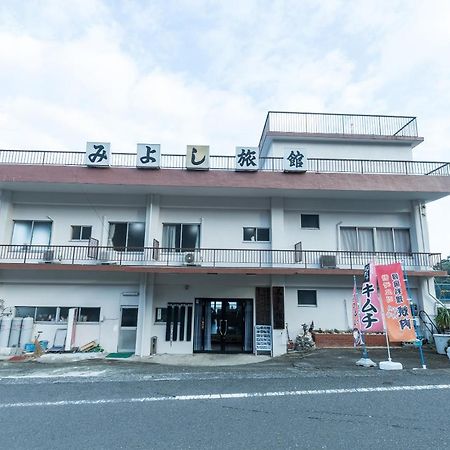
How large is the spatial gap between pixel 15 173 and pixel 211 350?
10.4 meters

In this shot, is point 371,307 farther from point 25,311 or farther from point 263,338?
point 25,311

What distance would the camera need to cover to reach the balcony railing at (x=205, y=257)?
13258 millimetres

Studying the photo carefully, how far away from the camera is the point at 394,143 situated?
16172 mm

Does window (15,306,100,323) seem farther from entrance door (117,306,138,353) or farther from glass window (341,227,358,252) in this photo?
glass window (341,227,358,252)

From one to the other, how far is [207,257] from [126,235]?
142 inches

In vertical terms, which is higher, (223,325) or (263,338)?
(223,325)

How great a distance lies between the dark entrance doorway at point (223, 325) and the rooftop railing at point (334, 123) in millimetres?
8755

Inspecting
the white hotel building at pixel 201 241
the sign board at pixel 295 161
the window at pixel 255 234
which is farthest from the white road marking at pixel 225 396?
the sign board at pixel 295 161

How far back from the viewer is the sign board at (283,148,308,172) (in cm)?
1327

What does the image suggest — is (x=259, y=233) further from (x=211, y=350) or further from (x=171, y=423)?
(x=171, y=423)

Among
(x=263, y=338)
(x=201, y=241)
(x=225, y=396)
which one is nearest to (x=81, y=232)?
(x=201, y=241)

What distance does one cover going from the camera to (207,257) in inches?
534

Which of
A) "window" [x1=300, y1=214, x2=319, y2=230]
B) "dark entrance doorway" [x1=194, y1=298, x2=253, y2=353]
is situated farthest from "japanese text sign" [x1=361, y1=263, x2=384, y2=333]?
"dark entrance doorway" [x1=194, y1=298, x2=253, y2=353]

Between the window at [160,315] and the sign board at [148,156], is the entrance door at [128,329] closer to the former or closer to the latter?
the window at [160,315]
